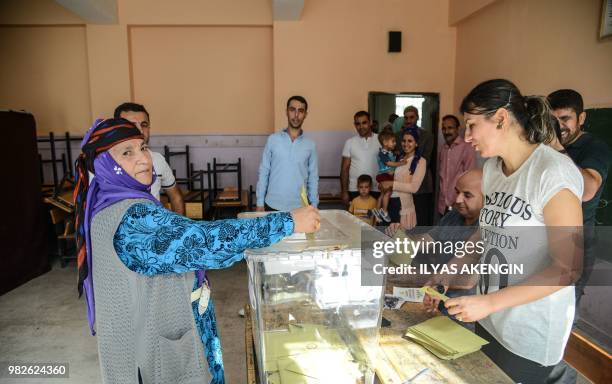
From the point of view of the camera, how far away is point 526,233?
4.00ft

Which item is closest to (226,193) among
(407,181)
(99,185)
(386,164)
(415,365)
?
(386,164)

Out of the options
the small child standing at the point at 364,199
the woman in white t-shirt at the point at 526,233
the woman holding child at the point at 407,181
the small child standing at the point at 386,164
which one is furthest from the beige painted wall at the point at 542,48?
the woman in white t-shirt at the point at 526,233

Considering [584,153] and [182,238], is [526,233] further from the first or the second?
[584,153]

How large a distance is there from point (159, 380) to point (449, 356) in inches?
33.1

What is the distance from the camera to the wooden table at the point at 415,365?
1.11 m

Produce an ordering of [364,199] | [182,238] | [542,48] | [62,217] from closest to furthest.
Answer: [182,238], [542,48], [364,199], [62,217]

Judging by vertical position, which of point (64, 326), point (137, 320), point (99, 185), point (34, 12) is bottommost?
point (64, 326)

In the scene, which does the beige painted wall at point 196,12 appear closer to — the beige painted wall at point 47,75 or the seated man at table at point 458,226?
the beige painted wall at point 47,75

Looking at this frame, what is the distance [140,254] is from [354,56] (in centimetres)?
501

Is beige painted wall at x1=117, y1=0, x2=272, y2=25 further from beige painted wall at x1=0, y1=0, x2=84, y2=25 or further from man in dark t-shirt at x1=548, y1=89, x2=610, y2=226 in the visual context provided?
man in dark t-shirt at x1=548, y1=89, x2=610, y2=226

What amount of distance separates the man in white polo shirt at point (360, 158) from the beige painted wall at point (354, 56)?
0.76 metres

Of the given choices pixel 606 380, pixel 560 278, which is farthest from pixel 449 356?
pixel 606 380

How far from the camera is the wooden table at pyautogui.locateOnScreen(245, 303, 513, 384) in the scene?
1105 mm

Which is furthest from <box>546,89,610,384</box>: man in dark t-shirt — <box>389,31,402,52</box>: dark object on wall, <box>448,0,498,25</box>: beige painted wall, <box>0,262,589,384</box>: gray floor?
<box>389,31,402,52</box>: dark object on wall
